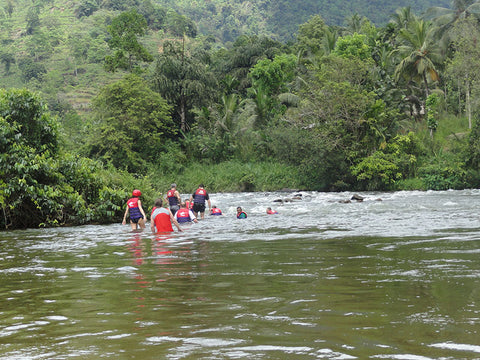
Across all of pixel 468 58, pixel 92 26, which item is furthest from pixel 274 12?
pixel 468 58

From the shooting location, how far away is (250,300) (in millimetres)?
6109

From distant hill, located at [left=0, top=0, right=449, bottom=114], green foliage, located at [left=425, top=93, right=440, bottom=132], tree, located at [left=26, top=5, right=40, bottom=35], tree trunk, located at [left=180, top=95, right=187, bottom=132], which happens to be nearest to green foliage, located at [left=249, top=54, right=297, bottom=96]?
tree trunk, located at [left=180, top=95, right=187, bottom=132]

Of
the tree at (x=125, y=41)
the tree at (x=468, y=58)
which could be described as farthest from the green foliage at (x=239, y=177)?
the tree at (x=468, y=58)

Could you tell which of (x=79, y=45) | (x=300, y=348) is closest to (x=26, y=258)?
(x=300, y=348)

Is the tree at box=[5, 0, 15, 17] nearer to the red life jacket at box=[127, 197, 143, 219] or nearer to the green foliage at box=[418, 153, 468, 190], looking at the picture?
the green foliage at box=[418, 153, 468, 190]

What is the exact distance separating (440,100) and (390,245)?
147ft

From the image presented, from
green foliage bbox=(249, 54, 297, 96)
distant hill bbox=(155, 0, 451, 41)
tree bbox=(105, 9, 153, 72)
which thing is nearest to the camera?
green foliage bbox=(249, 54, 297, 96)

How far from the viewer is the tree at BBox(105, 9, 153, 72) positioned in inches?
2245

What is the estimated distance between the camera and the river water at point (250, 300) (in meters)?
4.29

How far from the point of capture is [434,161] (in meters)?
41.5

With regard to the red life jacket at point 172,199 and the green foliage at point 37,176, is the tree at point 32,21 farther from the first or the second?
the red life jacket at point 172,199

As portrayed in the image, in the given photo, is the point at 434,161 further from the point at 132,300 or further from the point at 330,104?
the point at 132,300

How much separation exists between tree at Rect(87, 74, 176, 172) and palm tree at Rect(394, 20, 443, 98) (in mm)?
22328

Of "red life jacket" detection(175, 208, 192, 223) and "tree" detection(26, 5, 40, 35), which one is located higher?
"tree" detection(26, 5, 40, 35)
